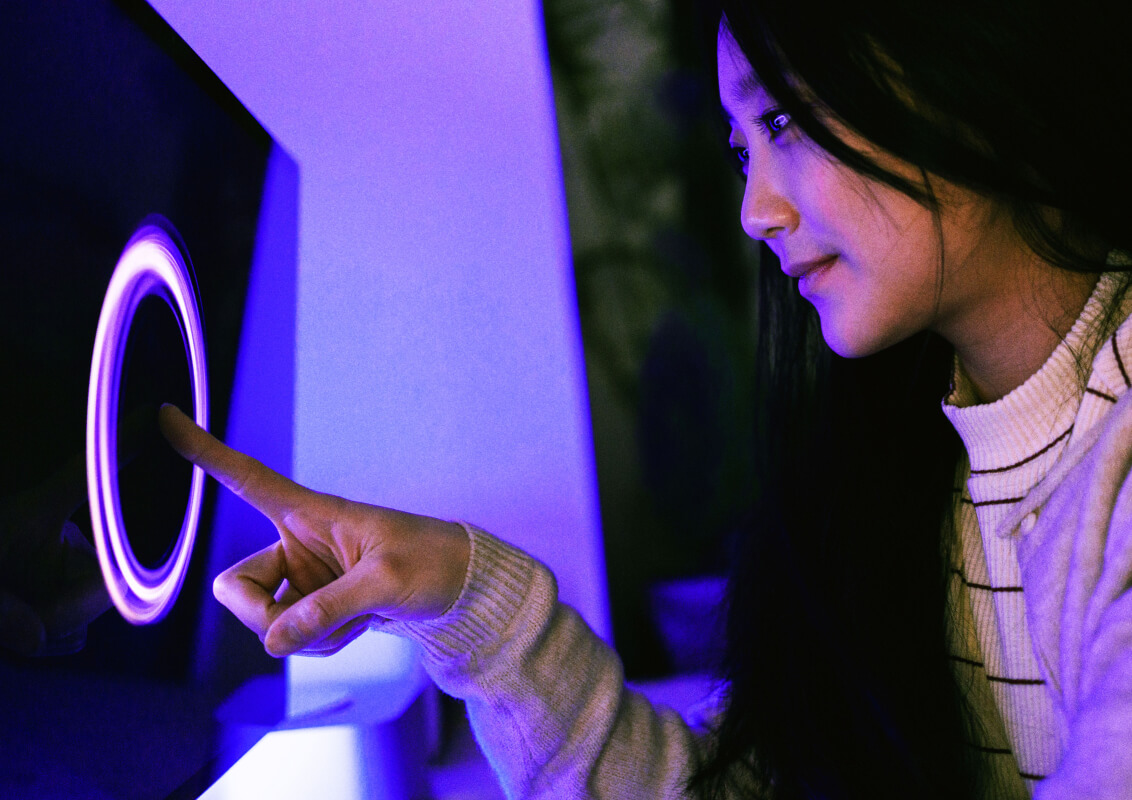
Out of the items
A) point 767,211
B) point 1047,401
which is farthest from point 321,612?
point 1047,401

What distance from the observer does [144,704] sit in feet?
1.58

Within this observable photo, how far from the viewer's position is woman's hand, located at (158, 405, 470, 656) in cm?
Result: 55

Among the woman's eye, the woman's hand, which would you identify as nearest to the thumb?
the woman's hand

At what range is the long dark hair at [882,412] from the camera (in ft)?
1.81

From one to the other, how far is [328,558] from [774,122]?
0.49m

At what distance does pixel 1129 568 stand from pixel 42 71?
64cm

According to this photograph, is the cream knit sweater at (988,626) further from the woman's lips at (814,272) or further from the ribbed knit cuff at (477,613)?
the woman's lips at (814,272)

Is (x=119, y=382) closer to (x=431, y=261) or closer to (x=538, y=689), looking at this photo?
(x=538, y=689)

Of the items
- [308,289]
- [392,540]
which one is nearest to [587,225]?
[308,289]

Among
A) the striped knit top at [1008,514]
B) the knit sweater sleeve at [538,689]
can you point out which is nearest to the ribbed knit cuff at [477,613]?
the knit sweater sleeve at [538,689]

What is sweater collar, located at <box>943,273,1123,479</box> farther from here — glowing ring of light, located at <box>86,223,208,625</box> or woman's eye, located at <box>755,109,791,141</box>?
glowing ring of light, located at <box>86,223,208,625</box>

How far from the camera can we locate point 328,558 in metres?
0.63

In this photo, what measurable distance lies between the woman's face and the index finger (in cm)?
43

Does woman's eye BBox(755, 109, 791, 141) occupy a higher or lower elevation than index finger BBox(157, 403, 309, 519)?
higher
